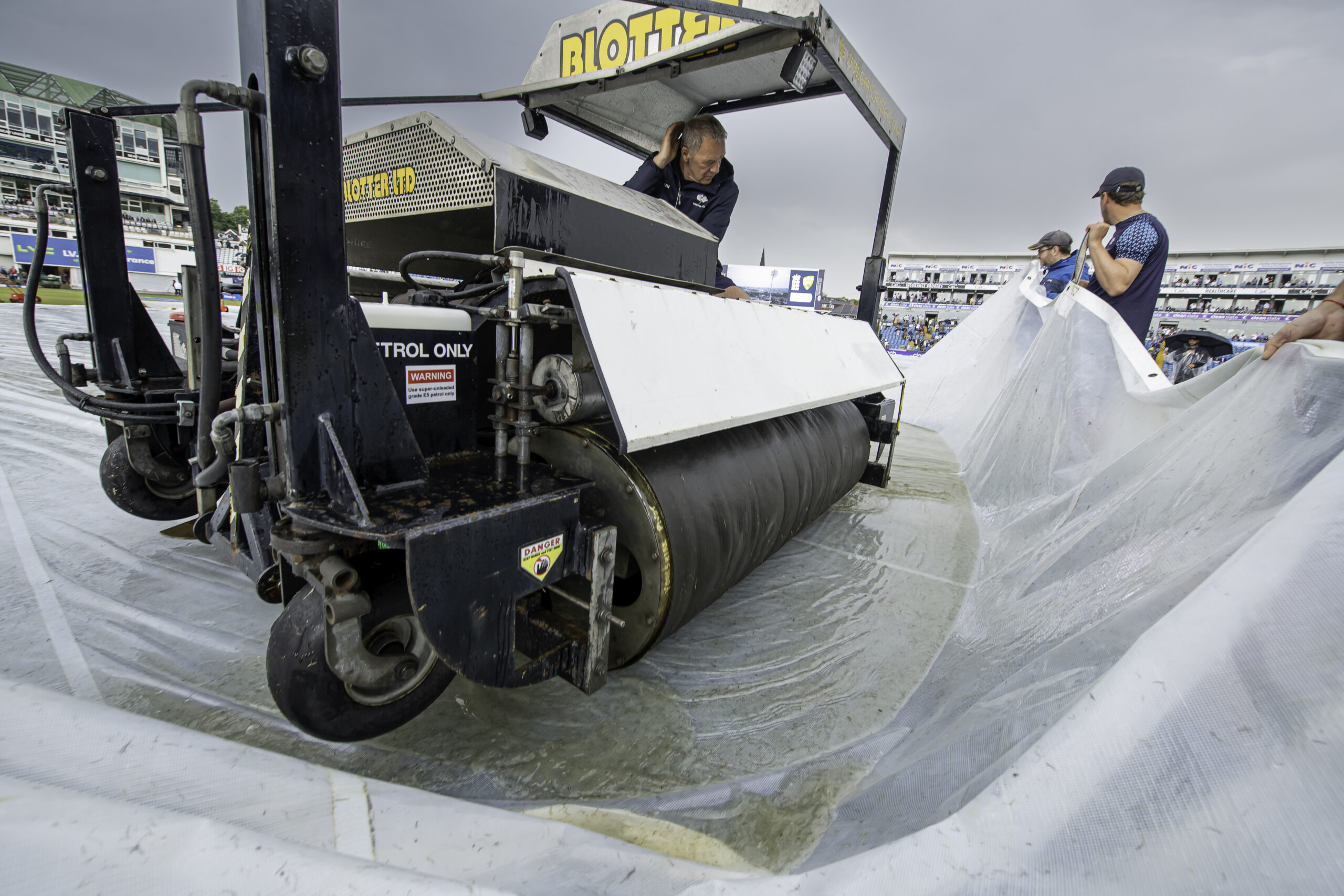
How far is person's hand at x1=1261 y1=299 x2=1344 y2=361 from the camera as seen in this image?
1.59 m

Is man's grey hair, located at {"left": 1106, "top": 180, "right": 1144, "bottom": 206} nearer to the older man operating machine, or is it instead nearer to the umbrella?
the older man operating machine

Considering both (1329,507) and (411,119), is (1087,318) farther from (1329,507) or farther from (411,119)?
(411,119)

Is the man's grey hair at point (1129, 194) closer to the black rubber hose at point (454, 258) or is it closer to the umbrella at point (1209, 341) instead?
the black rubber hose at point (454, 258)

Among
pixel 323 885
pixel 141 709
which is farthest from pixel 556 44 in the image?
pixel 323 885

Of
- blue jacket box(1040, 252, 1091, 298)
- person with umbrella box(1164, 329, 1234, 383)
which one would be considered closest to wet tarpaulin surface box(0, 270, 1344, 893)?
blue jacket box(1040, 252, 1091, 298)

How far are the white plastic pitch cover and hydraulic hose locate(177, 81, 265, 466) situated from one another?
0.75 meters

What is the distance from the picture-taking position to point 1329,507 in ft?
3.12

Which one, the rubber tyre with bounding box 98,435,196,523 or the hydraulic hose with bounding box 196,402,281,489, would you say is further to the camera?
the rubber tyre with bounding box 98,435,196,523

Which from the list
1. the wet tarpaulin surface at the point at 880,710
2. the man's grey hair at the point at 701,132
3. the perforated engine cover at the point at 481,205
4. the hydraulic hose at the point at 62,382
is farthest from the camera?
the man's grey hair at the point at 701,132

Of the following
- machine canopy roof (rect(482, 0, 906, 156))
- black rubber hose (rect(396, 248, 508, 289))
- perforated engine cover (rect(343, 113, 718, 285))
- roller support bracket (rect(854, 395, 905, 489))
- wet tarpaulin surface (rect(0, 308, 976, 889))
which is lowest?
wet tarpaulin surface (rect(0, 308, 976, 889))

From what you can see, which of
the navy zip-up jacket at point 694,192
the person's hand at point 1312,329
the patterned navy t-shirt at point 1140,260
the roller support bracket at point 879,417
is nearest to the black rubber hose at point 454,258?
the navy zip-up jacket at point 694,192

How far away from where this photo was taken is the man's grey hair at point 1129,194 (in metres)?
2.76

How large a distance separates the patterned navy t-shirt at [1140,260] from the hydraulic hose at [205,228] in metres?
3.54

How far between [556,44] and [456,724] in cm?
335
